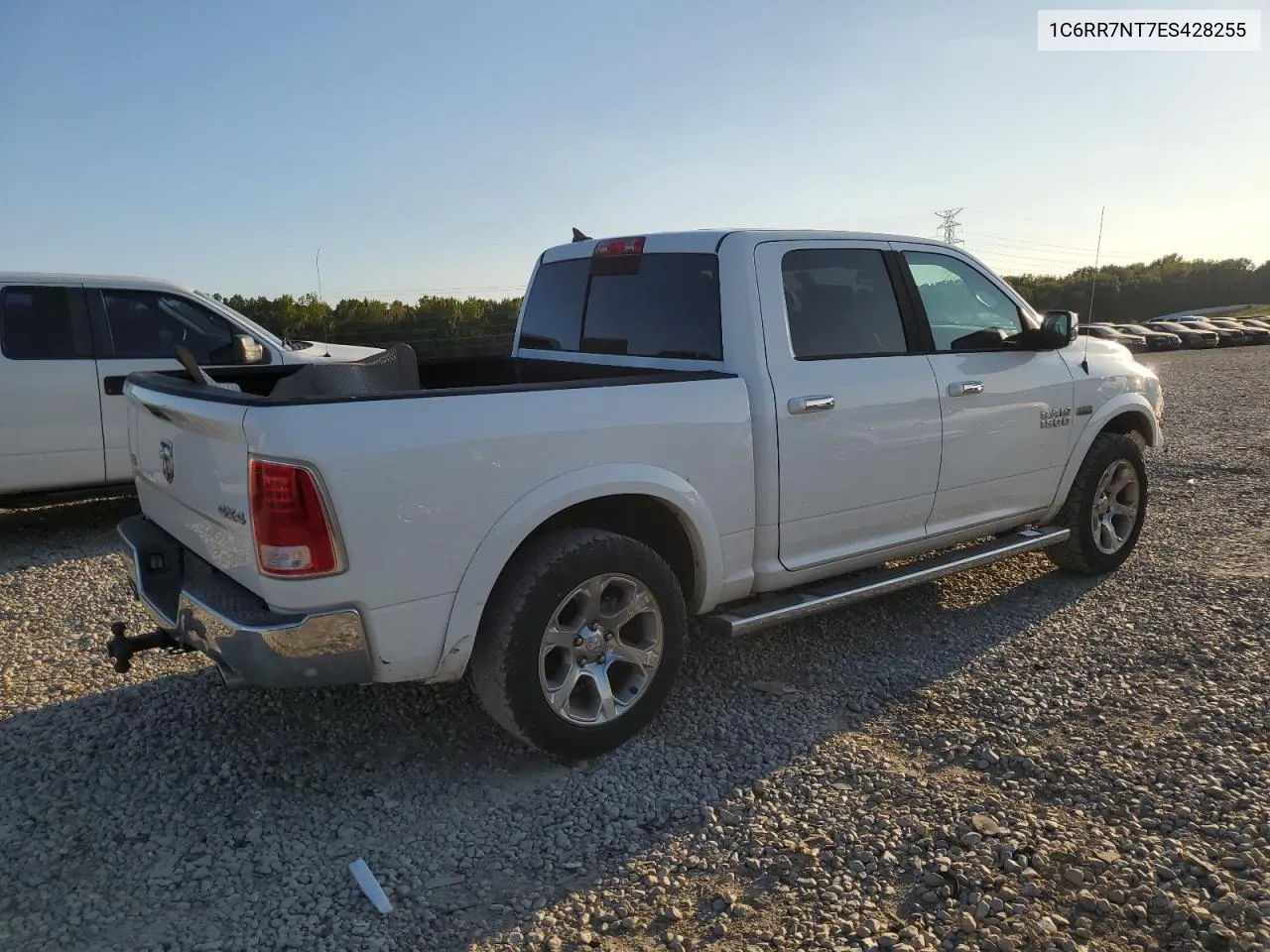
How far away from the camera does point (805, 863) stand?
110 inches

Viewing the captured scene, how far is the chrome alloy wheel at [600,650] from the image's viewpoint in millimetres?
3279

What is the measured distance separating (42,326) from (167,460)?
3.98 meters

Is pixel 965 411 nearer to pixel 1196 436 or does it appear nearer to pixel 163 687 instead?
pixel 163 687

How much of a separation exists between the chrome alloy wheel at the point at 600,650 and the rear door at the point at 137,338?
4338mm

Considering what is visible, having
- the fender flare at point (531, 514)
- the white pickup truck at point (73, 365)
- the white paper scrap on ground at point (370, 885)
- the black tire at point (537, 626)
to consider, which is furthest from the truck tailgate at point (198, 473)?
the white pickup truck at point (73, 365)

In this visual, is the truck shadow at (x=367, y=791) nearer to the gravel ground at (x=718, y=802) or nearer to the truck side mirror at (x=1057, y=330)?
the gravel ground at (x=718, y=802)

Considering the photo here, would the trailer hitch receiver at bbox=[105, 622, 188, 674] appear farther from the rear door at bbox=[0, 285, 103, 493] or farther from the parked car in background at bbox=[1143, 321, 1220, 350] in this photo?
the parked car in background at bbox=[1143, 321, 1220, 350]

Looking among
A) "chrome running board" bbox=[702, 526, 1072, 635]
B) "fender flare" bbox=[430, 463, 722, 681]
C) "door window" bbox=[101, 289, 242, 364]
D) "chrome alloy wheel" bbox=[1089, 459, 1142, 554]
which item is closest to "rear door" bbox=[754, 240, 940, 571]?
"chrome running board" bbox=[702, 526, 1072, 635]

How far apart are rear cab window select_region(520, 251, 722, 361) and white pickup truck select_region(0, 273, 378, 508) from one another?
3.07 m

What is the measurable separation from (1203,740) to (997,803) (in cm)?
99

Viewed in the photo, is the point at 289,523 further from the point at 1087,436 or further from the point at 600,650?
the point at 1087,436

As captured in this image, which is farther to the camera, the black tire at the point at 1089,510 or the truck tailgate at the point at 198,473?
the black tire at the point at 1089,510

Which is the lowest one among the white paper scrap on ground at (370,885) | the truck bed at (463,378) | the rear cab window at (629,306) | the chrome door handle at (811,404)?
the white paper scrap on ground at (370,885)

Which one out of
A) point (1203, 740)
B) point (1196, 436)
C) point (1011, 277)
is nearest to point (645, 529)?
point (1203, 740)
